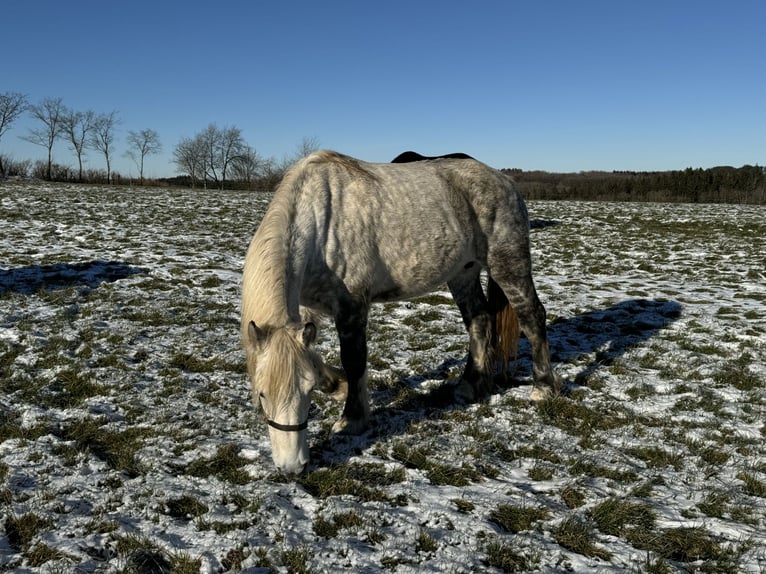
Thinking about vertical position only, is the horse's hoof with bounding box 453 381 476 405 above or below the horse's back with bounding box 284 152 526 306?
below

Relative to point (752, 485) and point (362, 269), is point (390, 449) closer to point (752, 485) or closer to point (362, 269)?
point (362, 269)

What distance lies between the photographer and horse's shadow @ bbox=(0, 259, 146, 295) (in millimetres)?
8719

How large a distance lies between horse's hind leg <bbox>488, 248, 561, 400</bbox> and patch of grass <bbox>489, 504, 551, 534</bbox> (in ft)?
6.43

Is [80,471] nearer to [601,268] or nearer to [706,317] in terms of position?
[706,317]

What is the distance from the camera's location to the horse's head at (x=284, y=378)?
10.4ft

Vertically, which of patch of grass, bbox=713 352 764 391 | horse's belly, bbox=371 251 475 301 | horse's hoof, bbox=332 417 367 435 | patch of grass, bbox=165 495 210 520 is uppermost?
horse's belly, bbox=371 251 475 301

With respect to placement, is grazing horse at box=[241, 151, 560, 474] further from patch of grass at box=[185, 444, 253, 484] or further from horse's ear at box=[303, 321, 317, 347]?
patch of grass at box=[185, 444, 253, 484]

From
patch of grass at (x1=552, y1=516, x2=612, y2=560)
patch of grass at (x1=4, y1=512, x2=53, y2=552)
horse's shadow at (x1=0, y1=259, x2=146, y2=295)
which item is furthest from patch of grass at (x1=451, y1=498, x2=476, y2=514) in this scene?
horse's shadow at (x1=0, y1=259, x2=146, y2=295)

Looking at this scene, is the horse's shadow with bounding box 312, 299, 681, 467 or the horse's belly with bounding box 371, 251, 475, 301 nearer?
the horse's shadow with bounding box 312, 299, 681, 467

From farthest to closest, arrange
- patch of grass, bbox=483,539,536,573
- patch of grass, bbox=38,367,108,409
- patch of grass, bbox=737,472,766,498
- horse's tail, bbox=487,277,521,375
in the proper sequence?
horse's tail, bbox=487,277,521,375 < patch of grass, bbox=38,367,108,409 < patch of grass, bbox=737,472,766,498 < patch of grass, bbox=483,539,536,573

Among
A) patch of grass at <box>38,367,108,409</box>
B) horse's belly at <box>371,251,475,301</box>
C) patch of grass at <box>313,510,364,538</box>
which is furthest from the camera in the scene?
patch of grass at <box>38,367,108,409</box>

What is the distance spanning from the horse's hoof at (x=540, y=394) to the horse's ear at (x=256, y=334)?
316 centimetres

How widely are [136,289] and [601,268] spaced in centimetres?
1072

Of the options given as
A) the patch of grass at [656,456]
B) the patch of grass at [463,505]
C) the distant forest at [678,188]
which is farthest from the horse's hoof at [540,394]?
the distant forest at [678,188]
